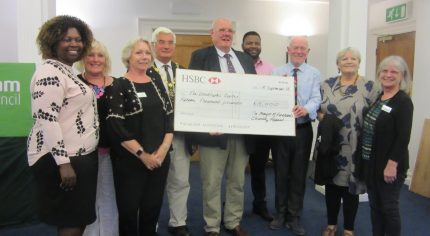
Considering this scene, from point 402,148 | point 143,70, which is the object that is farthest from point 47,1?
point 402,148

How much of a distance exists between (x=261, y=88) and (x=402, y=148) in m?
0.97

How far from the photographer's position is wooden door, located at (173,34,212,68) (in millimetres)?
5184

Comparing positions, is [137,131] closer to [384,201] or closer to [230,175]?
[230,175]

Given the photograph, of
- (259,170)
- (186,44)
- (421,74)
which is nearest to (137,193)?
(259,170)

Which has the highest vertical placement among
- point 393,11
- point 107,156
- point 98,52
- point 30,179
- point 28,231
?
point 393,11

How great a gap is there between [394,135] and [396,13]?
330 centimetres

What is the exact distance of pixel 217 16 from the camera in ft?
17.0

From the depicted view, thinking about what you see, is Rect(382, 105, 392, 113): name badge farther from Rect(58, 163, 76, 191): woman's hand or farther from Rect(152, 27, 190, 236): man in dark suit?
Rect(58, 163, 76, 191): woman's hand

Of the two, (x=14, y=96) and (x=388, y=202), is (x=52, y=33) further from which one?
(x=388, y=202)

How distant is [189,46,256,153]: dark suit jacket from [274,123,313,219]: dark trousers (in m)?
0.33

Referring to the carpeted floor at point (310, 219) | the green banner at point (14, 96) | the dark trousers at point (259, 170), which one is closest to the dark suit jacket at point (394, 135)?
the carpeted floor at point (310, 219)

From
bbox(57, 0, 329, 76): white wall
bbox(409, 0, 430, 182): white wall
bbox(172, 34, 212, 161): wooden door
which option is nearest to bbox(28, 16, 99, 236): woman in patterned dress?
bbox(57, 0, 329, 76): white wall

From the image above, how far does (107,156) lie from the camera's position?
2.11 metres

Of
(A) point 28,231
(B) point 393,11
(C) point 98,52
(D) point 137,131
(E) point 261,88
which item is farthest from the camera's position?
(B) point 393,11
